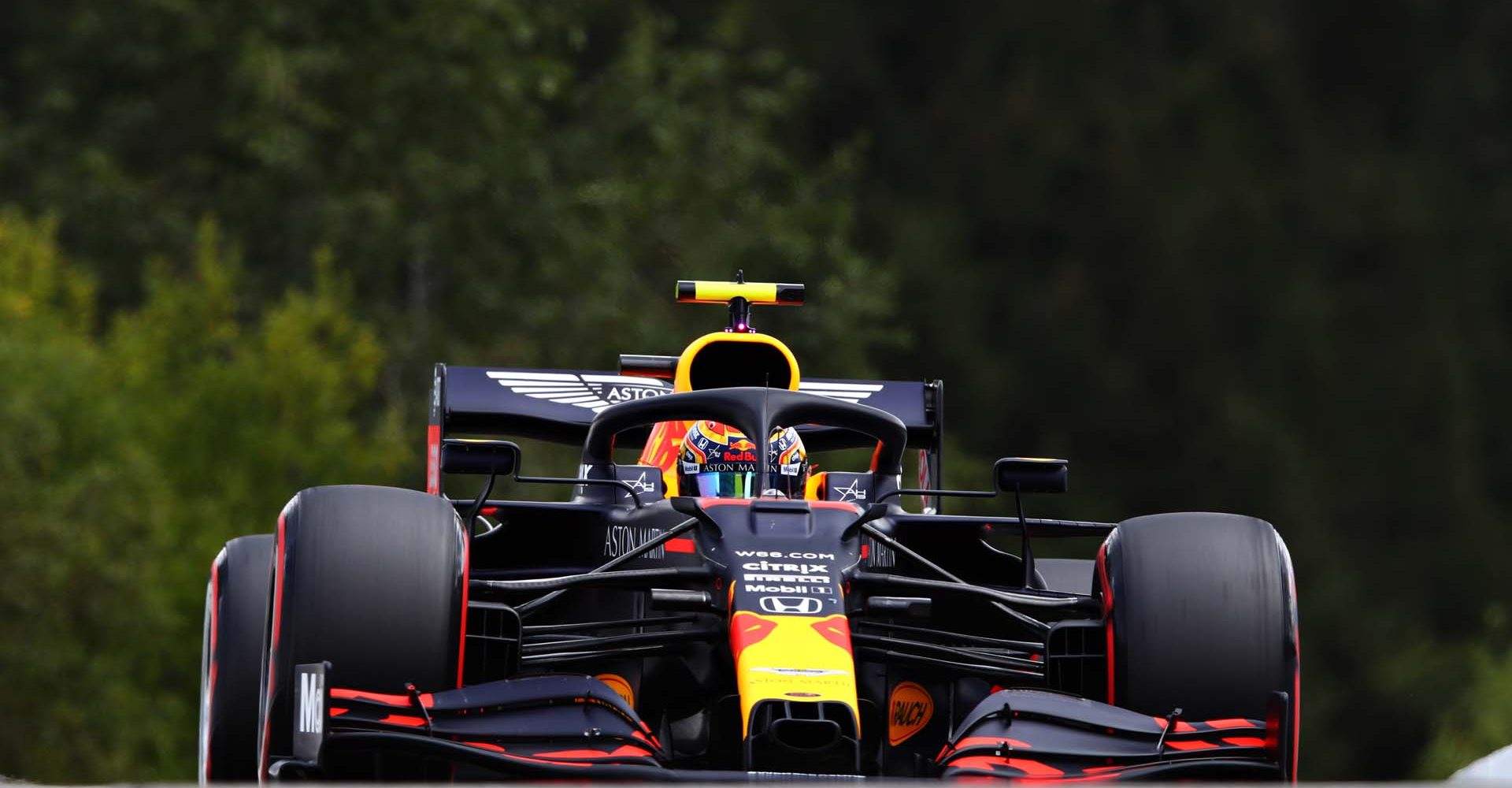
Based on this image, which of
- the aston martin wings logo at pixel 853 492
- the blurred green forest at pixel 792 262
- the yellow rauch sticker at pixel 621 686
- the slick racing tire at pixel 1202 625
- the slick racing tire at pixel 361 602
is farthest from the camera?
the blurred green forest at pixel 792 262

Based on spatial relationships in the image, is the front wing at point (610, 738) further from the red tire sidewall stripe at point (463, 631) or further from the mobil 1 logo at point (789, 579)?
the mobil 1 logo at point (789, 579)

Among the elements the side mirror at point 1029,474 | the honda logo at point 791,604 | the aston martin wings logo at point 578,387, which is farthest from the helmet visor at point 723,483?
the aston martin wings logo at point 578,387

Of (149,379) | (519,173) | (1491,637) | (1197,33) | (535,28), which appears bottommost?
(1491,637)

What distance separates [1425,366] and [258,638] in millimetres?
51068

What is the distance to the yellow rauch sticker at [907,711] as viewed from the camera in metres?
8.57

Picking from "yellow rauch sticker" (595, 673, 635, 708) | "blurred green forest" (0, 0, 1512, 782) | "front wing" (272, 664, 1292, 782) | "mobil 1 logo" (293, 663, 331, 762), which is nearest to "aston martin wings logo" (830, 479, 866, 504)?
"yellow rauch sticker" (595, 673, 635, 708)

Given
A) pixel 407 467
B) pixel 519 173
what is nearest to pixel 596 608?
pixel 407 467

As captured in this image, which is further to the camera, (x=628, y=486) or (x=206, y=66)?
(x=206, y=66)

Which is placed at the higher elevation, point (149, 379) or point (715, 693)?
point (149, 379)

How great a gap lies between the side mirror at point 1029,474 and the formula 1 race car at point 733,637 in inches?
0.8

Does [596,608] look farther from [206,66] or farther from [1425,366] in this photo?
[1425,366]

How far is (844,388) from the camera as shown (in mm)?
12172

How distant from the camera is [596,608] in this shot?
29.4 ft

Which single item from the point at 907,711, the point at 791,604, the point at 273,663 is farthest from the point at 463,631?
the point at 907,711
